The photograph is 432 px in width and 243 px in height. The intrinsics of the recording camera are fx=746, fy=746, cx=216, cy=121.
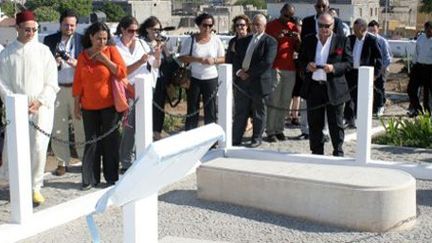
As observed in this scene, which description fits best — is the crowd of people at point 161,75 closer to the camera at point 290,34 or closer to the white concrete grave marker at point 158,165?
the camera at point 290,34

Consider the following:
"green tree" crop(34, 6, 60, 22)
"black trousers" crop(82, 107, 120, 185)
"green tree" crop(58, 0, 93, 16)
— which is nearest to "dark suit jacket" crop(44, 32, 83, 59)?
"black trousers" crop(82, 107, 120, 185)

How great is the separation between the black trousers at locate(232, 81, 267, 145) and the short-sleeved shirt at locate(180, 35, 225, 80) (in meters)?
0.46

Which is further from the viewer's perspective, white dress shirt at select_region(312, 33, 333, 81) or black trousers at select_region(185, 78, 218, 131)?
black trousers at select_region(185, 78, 218, 131)

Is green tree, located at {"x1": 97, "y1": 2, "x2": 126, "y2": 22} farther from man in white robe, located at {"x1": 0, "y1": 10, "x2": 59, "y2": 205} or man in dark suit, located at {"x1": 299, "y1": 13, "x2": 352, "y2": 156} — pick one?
man in white robe, located at {"x1": 0, "y1": 10, "x2": 59, "y2": 205}

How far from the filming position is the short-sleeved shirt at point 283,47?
33.3ft

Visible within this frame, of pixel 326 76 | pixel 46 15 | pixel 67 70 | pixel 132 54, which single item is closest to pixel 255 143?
pixel 326 76

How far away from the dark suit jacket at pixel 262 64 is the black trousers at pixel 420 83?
4009 mm

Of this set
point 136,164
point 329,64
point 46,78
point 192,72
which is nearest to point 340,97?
point 329,64

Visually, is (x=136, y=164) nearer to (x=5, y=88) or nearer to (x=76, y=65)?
(x=5, y=88)

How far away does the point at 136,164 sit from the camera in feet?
11.6

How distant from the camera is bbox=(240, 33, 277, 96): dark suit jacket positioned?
930 cm

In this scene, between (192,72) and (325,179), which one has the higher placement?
(192,72)

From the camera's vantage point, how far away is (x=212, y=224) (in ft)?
21.5

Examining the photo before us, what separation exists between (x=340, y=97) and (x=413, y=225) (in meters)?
2.35
